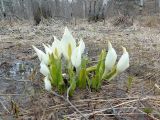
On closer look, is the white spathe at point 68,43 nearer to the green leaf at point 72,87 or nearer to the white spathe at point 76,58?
the white spathe at point 76,58

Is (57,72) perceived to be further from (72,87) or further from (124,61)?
(124,61)

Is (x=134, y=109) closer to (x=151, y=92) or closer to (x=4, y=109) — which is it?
(x=151, y=92)

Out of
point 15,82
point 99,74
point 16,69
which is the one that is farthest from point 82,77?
point 16,69

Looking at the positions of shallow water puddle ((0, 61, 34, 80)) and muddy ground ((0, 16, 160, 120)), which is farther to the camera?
shallow water puddle ((0, 61, 34, 80))

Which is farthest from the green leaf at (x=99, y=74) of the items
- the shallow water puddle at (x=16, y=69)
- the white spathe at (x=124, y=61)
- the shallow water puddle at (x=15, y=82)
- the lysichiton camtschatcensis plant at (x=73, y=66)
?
the shallow water puddle at (x=16, y=69)

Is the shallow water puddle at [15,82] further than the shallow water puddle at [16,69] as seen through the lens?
No

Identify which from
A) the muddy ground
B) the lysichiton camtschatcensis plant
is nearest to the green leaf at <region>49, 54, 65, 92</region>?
the lysichiton camtschatcensis plant

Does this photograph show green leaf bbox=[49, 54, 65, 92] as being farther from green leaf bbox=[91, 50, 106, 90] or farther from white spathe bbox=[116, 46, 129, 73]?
white spathe bbox=[116, 46, 129, 73]

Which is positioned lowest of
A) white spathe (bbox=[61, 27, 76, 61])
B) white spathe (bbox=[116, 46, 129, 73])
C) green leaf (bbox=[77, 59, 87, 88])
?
green leaf (bbox=[77, 59, 87, 88])
